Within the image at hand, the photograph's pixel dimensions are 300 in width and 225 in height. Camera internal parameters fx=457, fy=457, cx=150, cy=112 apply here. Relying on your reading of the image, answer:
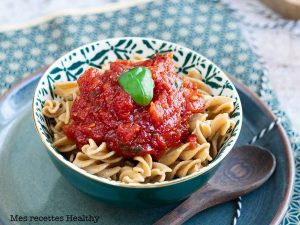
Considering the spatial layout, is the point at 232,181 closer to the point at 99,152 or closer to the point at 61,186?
the point at 99,152

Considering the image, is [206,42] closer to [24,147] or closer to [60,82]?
[60,82]

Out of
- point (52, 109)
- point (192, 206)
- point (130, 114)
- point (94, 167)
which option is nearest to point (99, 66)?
point (52, 109)

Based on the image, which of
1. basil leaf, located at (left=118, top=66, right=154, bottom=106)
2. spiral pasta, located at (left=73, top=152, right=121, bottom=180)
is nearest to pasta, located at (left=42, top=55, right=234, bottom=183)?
spiral pasta, located at (left=73, top=152, right=121, bottom=180)

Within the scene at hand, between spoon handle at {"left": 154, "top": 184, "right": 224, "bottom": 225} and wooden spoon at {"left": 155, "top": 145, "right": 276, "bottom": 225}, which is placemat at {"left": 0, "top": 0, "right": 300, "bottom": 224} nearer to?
wooden spoon at {"left": 155, "top": 145, "right": 276, "bottom": 225}

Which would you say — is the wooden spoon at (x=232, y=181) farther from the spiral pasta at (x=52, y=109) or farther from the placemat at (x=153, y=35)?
the spiral pasta at (x=52, y=109)

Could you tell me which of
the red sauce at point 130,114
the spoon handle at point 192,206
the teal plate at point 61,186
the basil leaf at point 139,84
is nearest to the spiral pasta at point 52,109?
the red sauce at point 130,114
